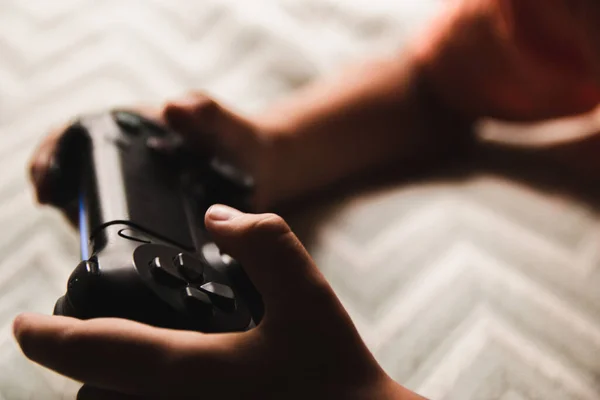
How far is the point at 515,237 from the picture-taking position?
400 millimetres

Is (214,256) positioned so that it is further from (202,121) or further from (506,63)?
(506,63)

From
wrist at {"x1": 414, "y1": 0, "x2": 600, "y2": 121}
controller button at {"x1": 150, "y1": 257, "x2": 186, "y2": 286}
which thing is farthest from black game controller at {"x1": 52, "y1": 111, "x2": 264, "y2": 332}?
wrist at {"x1": 414, "y1": 0, "x2": 600, "y2": 121}

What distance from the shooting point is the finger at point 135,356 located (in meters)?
0.24

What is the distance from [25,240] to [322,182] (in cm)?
20

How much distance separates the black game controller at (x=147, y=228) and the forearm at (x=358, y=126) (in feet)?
0.27

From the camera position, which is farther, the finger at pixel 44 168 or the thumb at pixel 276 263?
the finger at pixel 44 168

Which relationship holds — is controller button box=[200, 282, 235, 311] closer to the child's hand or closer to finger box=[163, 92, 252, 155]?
the child's hand

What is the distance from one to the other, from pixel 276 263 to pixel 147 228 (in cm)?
8

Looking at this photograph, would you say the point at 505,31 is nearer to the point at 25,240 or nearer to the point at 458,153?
the point at 458,153

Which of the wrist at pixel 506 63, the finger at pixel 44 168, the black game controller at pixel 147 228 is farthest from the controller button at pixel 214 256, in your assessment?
the wrist at pixel 506 63

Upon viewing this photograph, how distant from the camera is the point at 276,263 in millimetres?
249

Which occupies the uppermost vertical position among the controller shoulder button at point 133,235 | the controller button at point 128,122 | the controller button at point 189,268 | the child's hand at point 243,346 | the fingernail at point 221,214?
the controller button at point 128,122

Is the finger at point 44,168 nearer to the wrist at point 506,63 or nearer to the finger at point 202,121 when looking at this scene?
the finger at point 202,121

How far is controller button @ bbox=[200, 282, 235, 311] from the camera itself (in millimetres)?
261
